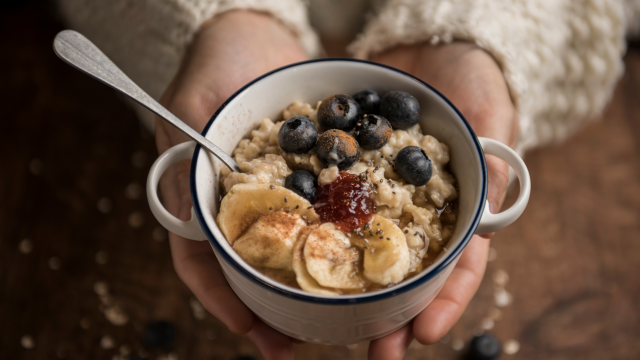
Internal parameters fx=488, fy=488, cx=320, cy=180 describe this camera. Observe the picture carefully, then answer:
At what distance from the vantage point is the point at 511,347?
5.66 feet

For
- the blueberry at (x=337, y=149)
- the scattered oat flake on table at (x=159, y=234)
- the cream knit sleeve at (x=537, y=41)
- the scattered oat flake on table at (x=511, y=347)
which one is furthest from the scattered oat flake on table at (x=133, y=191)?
the scattered oat flake on table at (x=511, y=347)

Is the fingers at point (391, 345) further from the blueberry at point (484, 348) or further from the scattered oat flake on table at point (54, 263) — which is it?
the scattered oat flake on table at point (54, 263)

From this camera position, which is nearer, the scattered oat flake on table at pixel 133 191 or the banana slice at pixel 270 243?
the banana slice at pixel 270 243

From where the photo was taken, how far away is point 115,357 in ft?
5.54

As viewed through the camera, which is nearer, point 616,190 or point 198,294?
point 198,294

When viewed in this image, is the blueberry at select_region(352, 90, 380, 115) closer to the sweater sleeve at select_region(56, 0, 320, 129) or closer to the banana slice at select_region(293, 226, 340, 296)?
the banana slice at select_region(293, 226, 340, 296)

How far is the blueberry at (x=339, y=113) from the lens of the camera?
3.92ft

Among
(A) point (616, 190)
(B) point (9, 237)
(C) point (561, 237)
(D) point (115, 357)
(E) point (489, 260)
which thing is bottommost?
(B) point (9, 237)

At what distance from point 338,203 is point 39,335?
1.29 m

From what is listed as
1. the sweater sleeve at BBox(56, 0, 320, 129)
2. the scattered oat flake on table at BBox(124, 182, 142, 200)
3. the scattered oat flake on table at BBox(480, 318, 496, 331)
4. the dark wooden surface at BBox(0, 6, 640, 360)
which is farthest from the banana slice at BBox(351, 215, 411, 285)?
the scattered oat flake on table at BBox(124, 182, 142, 200)

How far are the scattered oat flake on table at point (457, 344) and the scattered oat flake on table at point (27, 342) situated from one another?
1459 mm

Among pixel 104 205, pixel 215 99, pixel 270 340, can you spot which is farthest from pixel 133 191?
pixel 270 340

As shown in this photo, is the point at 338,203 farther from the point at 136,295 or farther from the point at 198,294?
the point at 136,295

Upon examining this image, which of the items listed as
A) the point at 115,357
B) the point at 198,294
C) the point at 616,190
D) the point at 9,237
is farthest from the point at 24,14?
the point at 616,190
